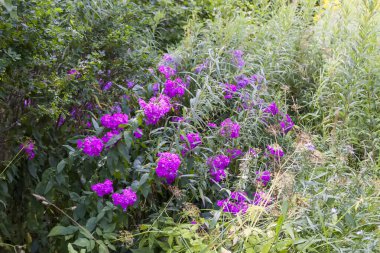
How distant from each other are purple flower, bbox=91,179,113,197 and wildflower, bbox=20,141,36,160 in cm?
40

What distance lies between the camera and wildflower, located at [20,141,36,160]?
3.02m

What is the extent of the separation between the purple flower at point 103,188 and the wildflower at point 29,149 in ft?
1.31

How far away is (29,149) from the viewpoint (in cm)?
306

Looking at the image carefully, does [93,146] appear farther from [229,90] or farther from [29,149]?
Answer: [229,90]

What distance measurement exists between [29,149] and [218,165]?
3.65 feet

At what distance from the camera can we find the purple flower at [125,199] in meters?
2.97

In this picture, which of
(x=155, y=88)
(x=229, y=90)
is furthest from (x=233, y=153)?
(x=155, y=88)

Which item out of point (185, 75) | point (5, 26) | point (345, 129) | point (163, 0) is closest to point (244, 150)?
point (185, 75)

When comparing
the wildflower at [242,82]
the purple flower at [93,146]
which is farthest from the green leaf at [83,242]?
the wildflower at [242,82]

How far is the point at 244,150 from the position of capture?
3.99 metres

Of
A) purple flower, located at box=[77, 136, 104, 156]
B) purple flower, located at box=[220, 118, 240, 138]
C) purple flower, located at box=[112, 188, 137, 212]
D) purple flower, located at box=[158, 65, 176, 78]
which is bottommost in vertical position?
purple flower, located at box=[112, 188, 137, 212]

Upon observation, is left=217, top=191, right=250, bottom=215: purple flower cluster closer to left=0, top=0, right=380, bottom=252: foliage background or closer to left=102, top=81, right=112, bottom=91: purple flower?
left=0, top=0, right=380, bottom=252: foliage background

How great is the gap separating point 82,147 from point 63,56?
59 cm

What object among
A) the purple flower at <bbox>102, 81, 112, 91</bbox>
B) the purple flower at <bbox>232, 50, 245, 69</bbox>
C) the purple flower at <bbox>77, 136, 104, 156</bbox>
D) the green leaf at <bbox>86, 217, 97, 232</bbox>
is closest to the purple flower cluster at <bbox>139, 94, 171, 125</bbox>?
the purple flower at <bbox>77, 136, 104, 156</bbox>
